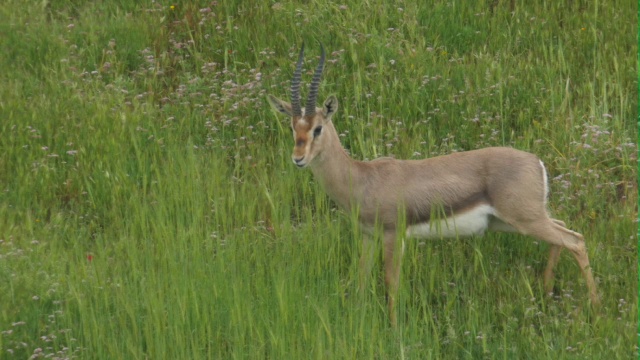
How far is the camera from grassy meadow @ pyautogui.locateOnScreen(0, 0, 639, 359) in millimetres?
6801

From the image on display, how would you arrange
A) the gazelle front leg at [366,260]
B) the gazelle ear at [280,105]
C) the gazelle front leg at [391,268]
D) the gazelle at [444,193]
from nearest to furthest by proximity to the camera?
the gazelle front leg at [391,268] < the gazelle front leg at [366,260] < the gazelle at [444,193] < the gazelle ear at [280,105]

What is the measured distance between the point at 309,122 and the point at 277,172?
0.99 m

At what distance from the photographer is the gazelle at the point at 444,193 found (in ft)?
25.2

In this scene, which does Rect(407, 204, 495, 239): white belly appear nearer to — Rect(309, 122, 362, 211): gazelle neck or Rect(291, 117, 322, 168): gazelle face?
Rect(309, 122, 362, 211): gazelle neck

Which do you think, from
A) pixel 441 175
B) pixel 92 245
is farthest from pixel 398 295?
pixel 92 245

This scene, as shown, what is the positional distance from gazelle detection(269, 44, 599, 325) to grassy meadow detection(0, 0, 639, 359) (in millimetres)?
165

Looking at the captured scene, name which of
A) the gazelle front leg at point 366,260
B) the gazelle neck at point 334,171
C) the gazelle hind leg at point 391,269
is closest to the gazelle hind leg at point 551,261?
the gazelle hind leg at point 391,269

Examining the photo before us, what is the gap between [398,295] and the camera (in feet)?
22.9

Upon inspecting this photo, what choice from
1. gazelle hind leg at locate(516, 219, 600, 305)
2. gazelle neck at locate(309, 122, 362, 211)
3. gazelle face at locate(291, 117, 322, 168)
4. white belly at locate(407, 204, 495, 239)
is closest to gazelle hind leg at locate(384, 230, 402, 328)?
white belly at locate(407, 204, 495, 239)

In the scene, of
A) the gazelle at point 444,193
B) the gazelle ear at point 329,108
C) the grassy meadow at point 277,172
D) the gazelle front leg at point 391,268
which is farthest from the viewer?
the gazelle ear at point 329,108

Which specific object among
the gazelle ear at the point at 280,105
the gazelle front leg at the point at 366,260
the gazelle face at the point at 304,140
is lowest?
the gazelle front leg at the point at 366,260

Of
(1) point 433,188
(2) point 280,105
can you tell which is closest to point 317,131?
(2) point 280,105

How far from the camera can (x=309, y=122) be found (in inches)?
310

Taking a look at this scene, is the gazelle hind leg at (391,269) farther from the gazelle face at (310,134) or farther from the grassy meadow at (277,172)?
the gazelle face at (310,134)
